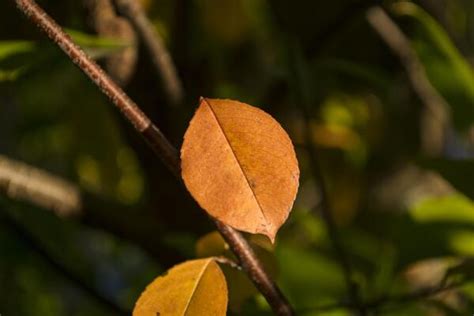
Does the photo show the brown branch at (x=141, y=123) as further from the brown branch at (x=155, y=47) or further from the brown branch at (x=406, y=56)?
the brown branch at (x=406, y=56)

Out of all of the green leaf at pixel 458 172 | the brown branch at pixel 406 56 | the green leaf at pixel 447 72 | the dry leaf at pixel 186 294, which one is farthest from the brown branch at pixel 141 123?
the brown branch at pixel 406 56

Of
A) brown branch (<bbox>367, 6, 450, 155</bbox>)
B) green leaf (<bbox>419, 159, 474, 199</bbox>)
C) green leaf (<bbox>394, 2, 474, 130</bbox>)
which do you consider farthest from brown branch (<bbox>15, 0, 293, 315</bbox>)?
brown branch (<bbox>367, 6, 450, 155</bbox>)

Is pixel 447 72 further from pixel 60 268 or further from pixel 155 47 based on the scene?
pixel 60 268

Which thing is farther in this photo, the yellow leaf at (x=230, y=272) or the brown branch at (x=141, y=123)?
the yellow leaf at (x=230, y=272)

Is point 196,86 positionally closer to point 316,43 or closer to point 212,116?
point 316,43

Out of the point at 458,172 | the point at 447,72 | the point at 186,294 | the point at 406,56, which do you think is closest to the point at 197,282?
the point at 186,294

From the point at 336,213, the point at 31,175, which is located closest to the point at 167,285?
the point at 31,175
